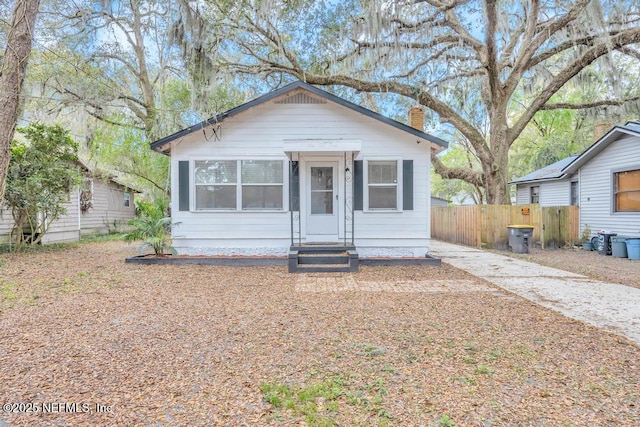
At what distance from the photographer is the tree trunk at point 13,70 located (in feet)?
14.9

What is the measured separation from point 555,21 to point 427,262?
8.57 meters

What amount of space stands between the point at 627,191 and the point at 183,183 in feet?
41.4

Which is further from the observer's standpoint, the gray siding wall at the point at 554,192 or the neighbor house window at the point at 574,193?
the gray siding wall at the point at 554,192

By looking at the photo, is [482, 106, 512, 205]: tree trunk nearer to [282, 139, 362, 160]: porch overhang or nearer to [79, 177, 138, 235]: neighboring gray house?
[282, 139, 362, 160]: porch overhang

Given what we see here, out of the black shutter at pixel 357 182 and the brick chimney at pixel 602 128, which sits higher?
the brick chimney at pixel 602 128

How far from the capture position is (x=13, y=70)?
15.2 feet

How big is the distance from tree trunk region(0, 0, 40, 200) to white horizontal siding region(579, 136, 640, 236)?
13963 mm

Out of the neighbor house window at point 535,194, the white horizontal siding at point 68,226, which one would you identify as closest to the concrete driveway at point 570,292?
the neighbor house window at point 535,194

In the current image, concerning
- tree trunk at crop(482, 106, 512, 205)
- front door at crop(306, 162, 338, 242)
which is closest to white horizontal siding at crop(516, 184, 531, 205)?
tree trunk at crop(482, 106, 512, 205)

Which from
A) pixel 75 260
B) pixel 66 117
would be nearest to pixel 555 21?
pixel 75 260

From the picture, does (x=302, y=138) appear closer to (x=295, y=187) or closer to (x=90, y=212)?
(x=295, y=187)

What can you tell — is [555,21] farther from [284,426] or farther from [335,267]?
[284,426]

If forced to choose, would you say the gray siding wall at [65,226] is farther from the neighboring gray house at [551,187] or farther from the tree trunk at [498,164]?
the neighboring gray house at [551,187]

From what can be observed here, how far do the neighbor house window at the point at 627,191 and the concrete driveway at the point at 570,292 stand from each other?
4.44 metres
